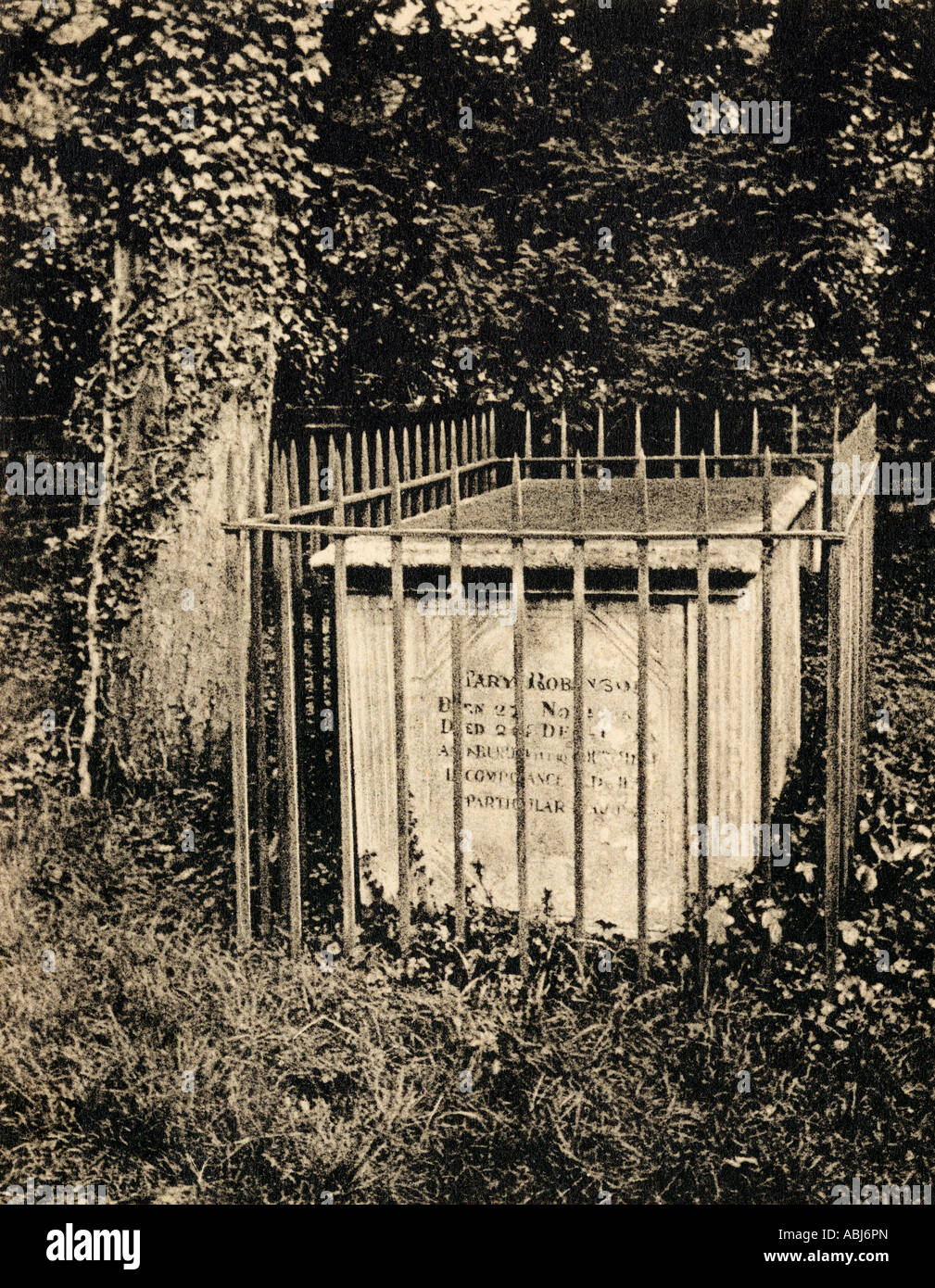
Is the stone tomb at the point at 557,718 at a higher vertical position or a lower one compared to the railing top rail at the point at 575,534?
lower

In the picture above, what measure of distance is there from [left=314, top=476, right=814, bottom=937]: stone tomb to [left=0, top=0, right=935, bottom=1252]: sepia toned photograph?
21 mm

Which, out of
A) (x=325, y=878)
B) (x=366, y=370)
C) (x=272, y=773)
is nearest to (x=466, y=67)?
(x=366, y=370)

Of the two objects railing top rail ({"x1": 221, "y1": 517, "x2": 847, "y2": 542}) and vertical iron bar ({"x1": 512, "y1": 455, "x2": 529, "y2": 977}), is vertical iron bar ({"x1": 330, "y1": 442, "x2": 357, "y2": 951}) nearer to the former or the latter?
railing top rail ({"x1": 221, "y1": 517, "x2": 847, "y2": 542})

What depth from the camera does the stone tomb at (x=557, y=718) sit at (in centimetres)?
443

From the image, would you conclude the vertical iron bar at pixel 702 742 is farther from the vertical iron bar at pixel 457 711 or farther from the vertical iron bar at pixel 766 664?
the vertical iron bar at pixel 457 711

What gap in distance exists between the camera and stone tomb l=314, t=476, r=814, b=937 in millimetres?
4430

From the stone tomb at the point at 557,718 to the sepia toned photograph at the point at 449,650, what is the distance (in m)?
0.02

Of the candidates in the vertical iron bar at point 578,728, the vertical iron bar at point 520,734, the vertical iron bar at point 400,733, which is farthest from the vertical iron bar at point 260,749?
the vertical iron bar at point 578,728

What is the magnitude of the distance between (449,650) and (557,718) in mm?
523

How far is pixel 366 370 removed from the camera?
7621 millimetres

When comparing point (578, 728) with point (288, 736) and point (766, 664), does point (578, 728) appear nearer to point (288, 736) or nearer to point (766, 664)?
point (766, 664)

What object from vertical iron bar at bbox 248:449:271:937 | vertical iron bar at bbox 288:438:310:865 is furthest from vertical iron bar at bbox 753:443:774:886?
vertical iron bar at bbox 288:438:310:865

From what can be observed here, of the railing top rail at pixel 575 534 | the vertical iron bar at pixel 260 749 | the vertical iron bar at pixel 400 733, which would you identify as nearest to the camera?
the railing top rail at pixel 575 534

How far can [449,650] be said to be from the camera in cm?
467
